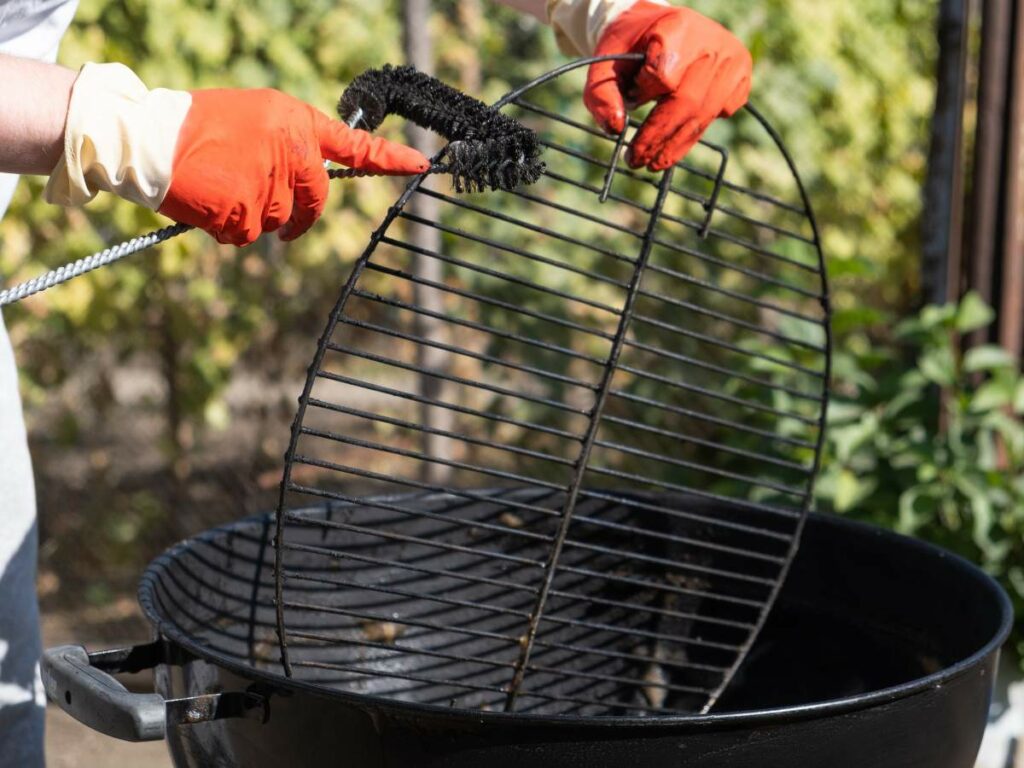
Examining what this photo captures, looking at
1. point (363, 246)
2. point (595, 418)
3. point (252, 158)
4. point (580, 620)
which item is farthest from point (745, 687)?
point (363, 246)

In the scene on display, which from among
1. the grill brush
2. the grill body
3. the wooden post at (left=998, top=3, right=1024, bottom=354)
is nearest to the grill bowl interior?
the grill body

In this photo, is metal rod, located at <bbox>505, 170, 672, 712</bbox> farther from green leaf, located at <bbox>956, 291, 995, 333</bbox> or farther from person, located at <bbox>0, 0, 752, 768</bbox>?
green leaf, located at <bbox>956, 291, 995, 333</bbox>

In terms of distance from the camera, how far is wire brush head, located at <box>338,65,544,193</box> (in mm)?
1235

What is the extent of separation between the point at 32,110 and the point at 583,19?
0.84 meters

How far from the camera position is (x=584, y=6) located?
1.68m

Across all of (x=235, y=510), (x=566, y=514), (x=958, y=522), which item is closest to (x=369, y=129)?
(x=566, y=514)

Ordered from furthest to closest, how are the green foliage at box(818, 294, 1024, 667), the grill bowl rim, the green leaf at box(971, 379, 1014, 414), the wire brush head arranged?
the green leaf at box(971, 379, 1014, 414), the green foliage at box(818, 294, 1024, 667), the wire brush head, the grill bowl rim

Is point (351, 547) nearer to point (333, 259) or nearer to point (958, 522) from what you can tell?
point (958, 522)

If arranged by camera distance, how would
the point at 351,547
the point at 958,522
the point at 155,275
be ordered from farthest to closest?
the point at 155,275 < the point at 958,522 < the point at 351,547

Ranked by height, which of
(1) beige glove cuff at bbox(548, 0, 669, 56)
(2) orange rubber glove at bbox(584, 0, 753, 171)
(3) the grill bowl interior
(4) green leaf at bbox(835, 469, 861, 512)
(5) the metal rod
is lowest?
(3) the grill bowl interior

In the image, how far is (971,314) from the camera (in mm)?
2588

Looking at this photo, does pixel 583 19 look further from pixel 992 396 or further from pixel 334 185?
pixel 334 185

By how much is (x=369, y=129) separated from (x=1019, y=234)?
1.89m

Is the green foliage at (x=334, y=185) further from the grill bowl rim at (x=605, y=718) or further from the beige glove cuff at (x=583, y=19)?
the grill bowl rim at (x=605, y=718)
